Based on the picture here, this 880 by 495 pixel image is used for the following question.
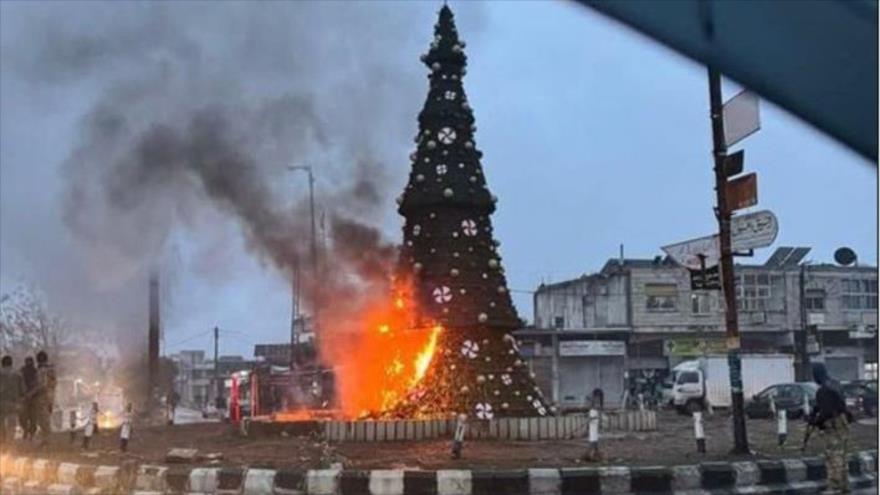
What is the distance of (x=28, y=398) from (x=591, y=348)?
34762mm

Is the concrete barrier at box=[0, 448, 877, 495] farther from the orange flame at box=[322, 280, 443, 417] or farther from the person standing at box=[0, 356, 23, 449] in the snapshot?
the person standing at box=[0, 356, 23, 449]

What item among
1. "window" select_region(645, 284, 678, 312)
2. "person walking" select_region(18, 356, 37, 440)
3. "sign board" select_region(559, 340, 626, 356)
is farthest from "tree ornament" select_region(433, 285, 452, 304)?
"window" select_region(645, 284, 678, 312)

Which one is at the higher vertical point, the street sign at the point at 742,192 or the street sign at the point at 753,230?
the street sign at the point at 742,192

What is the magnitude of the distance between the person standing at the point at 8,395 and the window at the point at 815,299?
43.5m

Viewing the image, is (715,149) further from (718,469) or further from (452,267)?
(452,267)

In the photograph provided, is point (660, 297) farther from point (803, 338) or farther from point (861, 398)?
point (861, 398)

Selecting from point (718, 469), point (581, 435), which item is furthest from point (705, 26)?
point (581, 435)

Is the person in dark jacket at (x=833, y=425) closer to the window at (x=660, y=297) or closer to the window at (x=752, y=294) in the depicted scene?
the window at (x=660, y=297)

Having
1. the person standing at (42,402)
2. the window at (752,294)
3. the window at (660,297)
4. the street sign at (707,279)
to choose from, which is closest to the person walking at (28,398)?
the person standing at (42,402)

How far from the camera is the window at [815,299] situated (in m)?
51.9

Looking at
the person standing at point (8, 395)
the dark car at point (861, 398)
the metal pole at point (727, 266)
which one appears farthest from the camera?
the dark car at point (861, 398)

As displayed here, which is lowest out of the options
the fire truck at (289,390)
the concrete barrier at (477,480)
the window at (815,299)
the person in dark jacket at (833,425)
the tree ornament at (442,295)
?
the concrete barrier at (477,480)

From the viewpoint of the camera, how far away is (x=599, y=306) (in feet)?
173

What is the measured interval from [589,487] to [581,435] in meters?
5.38
